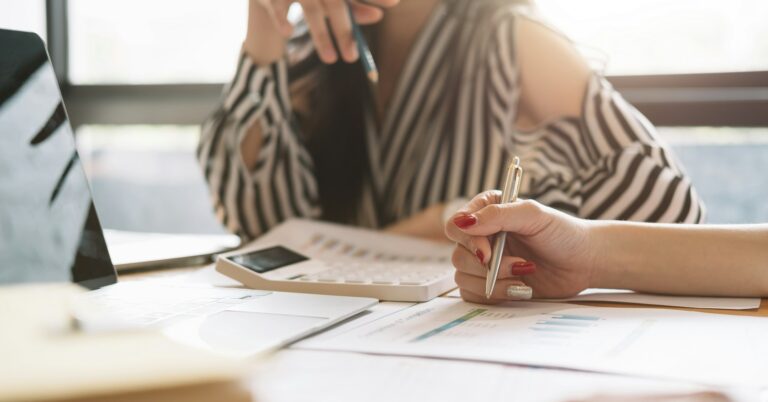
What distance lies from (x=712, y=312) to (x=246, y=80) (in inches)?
30.4

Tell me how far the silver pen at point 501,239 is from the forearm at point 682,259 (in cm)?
10

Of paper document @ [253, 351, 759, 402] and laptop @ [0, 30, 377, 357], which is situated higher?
laptop @ [0, 30, 377, 357]

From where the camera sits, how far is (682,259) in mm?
612

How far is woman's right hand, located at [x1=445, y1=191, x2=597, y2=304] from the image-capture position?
1.82 ft

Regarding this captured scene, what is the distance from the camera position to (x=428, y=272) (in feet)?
2.27

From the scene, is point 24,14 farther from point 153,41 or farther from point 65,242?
point 65,242

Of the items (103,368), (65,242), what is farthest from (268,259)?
(103,368)

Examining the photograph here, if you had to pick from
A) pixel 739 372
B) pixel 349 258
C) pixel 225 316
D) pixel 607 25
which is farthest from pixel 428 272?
pixel 607 25

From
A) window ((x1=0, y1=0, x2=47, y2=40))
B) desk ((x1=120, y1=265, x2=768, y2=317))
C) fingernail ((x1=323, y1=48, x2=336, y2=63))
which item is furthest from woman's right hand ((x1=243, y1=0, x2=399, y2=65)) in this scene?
window ((x1=0, y1=0, x2=47, y2=40))

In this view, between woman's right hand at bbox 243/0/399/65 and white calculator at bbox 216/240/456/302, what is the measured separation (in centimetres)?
33

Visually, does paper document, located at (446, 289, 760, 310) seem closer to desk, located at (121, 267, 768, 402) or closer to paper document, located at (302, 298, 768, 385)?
paper document, located at (302, 298, 768, 385)

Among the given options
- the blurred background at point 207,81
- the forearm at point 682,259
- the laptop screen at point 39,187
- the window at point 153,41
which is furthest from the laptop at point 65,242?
the window at point 153,41

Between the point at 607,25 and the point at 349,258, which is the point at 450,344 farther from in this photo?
the point at 607,25

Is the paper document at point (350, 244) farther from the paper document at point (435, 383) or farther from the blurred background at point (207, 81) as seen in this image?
the blurred background at point (207, 81)
